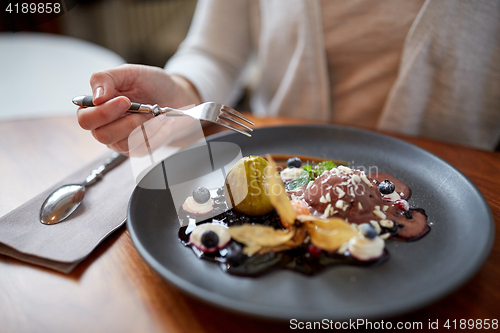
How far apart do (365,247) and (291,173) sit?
1.03ft

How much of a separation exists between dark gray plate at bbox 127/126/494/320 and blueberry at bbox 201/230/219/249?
0.11 ft

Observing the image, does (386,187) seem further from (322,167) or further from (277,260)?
(277,260)

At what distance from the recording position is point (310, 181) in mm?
813

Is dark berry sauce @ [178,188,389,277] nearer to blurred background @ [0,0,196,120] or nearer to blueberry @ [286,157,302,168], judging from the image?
blueberry @ [286,157,302,168]

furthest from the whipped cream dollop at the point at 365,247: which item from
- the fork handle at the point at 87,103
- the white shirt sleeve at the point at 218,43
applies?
the white shirt sleeve at the point at 218,43

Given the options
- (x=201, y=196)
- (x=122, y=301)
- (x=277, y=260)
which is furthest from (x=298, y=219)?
(x=122, y=301)

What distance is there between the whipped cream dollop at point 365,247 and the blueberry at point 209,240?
25cm

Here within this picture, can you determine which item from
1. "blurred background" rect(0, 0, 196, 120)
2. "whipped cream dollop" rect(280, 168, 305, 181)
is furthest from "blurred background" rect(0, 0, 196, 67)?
"whipped cream dollop" rect(280, 168, 305, 181)

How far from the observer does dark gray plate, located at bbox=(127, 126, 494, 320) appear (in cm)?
48

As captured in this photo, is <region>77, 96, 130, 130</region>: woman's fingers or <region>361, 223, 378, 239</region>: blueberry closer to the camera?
<region>361, 223, 378, 239</region>: blueberry

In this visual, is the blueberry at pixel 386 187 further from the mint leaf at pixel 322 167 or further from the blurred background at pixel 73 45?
the blurred background at pixel 73 45

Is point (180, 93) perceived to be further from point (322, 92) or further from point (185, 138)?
point (322, 92)

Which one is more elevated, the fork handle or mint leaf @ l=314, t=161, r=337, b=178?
the fork handle

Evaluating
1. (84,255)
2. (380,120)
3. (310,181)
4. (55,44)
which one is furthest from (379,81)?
(55,44)
